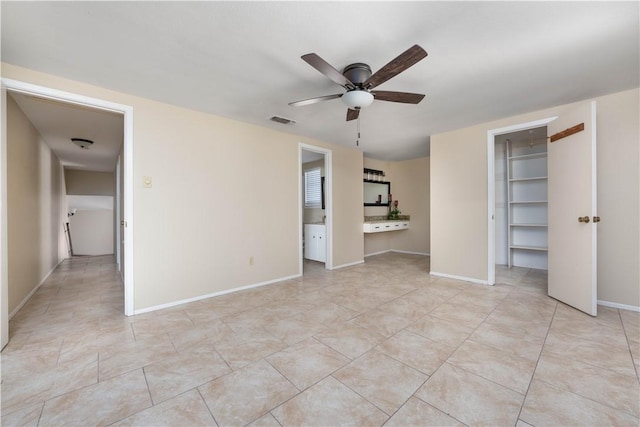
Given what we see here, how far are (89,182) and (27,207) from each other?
4646mm

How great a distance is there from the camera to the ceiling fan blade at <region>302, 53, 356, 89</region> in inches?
64.8

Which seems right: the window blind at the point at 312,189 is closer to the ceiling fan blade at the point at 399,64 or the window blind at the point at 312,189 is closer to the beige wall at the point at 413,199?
the beige wall at the point at 413,199

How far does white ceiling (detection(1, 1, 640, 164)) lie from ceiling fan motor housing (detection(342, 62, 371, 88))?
51mm

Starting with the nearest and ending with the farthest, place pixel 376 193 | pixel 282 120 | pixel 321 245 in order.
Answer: pixel 282 120 < pixel 321 245 < pixel 376 193

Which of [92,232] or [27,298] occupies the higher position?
[92,232]

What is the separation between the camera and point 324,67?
176 centimetres

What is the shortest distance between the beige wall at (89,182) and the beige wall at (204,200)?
19.2ft

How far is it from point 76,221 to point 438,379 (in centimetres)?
897

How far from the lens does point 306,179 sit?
6.09 m

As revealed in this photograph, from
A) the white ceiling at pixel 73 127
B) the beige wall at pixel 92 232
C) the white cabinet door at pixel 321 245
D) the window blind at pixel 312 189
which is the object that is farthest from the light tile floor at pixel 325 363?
the beige wall at pixel 92 232

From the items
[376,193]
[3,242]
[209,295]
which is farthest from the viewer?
[376,193]

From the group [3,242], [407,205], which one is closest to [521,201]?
[407,205]

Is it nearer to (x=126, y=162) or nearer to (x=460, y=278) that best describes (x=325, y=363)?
(x=126, y=162)

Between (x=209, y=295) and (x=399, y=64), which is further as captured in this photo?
(x=209, y=295)
